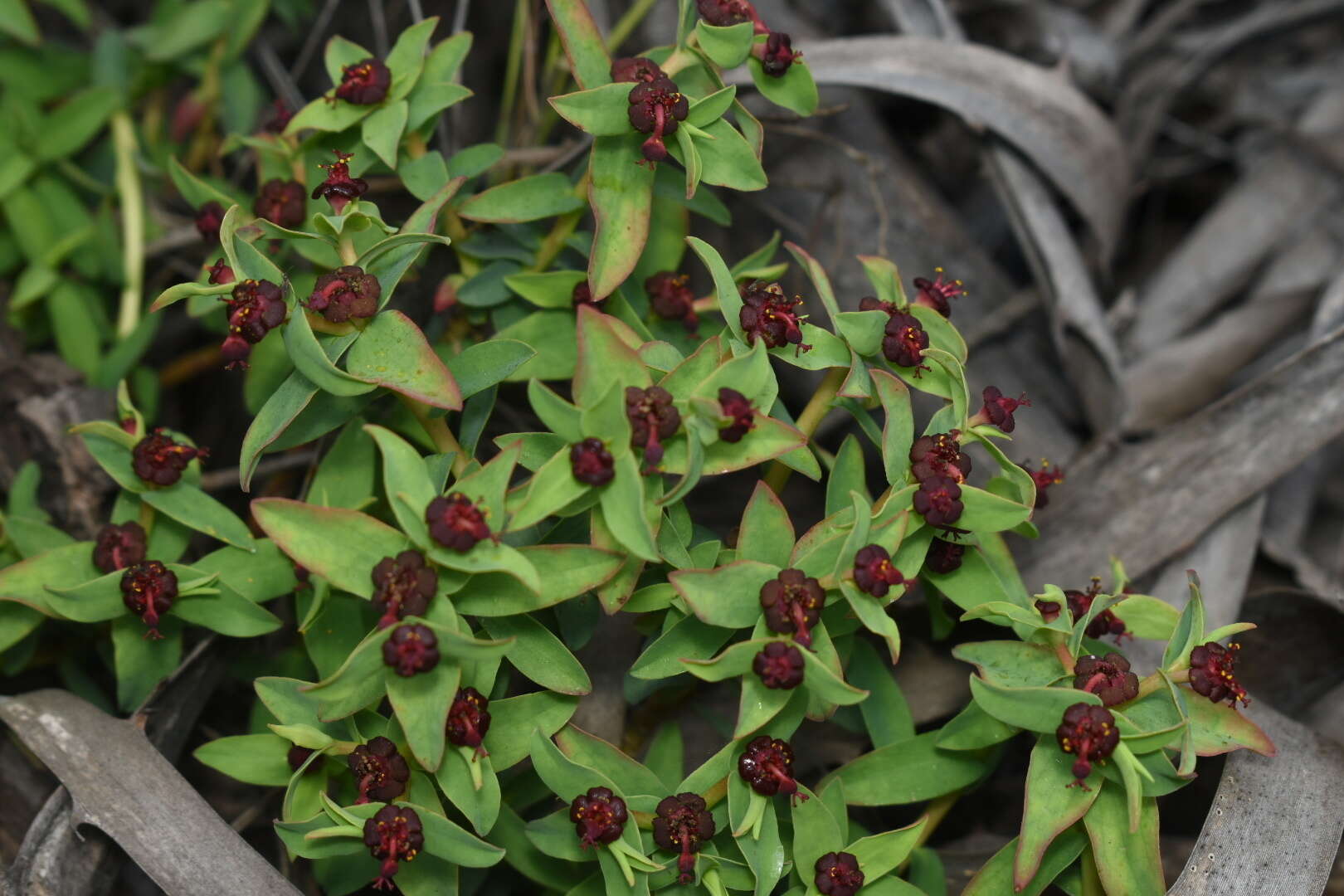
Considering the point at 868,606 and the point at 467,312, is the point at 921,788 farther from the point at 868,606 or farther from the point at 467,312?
the point at 467,312

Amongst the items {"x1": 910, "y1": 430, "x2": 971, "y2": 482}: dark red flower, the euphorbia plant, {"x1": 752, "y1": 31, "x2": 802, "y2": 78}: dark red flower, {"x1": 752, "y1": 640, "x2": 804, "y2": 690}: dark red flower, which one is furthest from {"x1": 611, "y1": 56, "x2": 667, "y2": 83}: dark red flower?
{"x1": 752, "y1": 640, "x2": 804, "y2": 690}: dark red flower

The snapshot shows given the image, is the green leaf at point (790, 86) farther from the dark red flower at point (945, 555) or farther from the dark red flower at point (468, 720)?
the dark red flower at point (468, 720)

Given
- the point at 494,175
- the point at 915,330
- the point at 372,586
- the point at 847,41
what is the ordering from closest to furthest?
the point at 372,586, the point at 915,330, the point at 494,175, the point at 847,41

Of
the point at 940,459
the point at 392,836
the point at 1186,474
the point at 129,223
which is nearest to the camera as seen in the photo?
the point at 392,836

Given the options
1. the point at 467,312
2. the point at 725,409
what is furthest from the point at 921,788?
the point at 467,312

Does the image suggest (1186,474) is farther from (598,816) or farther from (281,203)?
(281,203)

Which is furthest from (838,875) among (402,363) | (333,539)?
(402,363)

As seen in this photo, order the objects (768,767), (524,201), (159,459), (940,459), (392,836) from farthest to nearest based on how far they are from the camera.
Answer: (524,201) → (159,459) → (940,459) → (768,767) → (392,836)

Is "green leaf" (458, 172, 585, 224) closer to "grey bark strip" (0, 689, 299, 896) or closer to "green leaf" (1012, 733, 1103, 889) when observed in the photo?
"grey bark strip" (0, 689, 299, 896)
